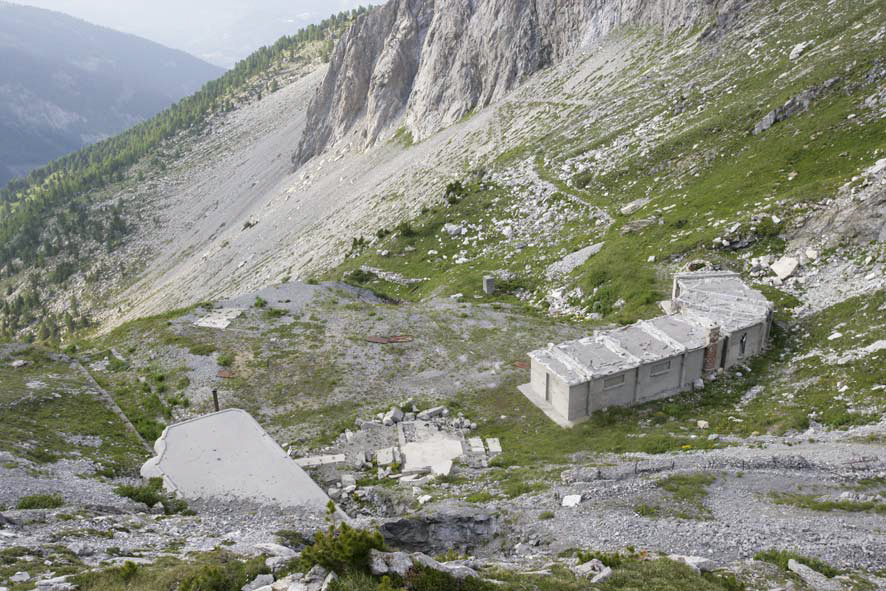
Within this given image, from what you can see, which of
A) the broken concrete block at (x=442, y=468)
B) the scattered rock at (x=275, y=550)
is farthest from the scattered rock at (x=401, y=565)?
the broken concrete block at (x=442, y=468)

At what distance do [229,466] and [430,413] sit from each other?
1092 cm

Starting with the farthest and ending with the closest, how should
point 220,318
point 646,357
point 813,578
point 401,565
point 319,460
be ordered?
point 220,318, point 646,357, point 319,460, point 813,578, point 401,565

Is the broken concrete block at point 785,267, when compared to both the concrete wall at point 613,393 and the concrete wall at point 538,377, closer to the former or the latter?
the concrete wall at point 613,393

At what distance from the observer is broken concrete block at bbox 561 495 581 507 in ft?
71.8

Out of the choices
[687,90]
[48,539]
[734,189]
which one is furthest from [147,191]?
[48,539]

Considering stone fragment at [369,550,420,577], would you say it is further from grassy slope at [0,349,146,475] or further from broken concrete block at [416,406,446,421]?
broken concrete block at [416,406,446,421]

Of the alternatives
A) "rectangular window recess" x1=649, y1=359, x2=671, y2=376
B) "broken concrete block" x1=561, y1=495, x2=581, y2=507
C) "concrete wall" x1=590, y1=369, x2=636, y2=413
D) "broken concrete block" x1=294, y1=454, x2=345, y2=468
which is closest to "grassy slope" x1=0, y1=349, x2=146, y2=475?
"broken concrete block" x1=294, y1=454, x2=345, y2=468

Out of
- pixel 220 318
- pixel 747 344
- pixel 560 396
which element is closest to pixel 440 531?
pixel 560 396

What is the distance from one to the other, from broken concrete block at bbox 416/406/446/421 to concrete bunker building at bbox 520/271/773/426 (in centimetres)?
504

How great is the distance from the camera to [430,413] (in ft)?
107

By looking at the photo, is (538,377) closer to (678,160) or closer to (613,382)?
(613,382)

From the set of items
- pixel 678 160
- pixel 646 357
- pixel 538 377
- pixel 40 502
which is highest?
pixel 678 160

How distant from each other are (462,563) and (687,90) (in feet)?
225

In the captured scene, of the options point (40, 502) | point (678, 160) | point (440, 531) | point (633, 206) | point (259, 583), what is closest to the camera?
point (259, 583)
